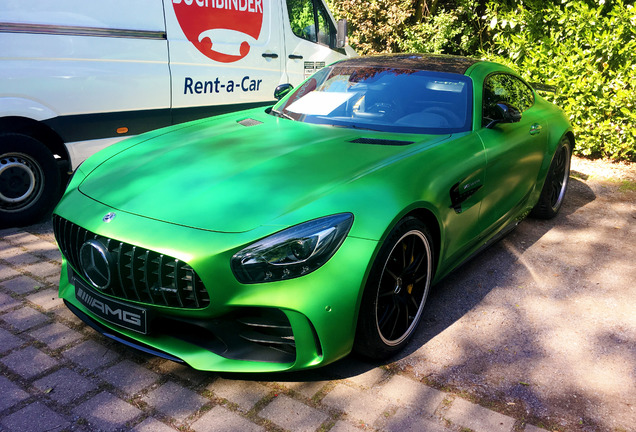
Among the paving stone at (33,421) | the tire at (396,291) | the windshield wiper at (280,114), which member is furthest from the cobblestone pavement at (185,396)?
the windshield wiper at (280,114)

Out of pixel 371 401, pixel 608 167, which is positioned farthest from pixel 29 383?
pixel 608 167

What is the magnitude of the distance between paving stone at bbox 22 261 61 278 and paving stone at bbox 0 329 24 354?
749 mm

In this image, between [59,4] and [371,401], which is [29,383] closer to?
[371,401]

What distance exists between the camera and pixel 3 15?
4.29 m

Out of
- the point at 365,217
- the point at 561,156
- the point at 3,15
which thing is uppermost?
the point at 3,15

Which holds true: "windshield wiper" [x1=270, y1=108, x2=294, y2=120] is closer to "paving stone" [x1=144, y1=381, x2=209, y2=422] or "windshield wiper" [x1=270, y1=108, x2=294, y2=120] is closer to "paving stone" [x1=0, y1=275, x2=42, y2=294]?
"paving stone" [x1=0, y1=275, x2=42, y2=294]

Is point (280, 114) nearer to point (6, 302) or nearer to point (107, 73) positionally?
point (107, 73)

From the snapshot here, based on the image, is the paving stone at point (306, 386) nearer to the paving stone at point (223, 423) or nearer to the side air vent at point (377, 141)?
the paving stone at point (223, 423)

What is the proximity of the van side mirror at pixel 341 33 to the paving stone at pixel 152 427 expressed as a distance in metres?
5.76

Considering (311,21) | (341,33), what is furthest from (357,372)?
(311,21)

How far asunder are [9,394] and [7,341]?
495 millimetres

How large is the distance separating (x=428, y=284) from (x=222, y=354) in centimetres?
→ 122

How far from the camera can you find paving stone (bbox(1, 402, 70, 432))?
7.56 feet

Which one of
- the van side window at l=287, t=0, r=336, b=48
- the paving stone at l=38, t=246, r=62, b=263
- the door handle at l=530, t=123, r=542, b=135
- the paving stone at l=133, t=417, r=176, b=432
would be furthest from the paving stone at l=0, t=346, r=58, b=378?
the van side window at l=287, t=0, r=336, b=48
